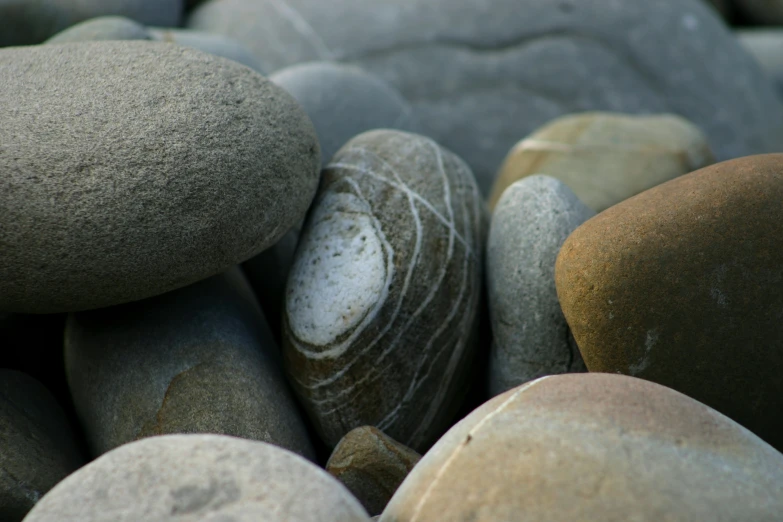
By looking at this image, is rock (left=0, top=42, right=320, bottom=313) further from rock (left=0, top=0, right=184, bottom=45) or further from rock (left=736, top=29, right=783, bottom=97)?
rock (left=736, top=29, right=783, bottom=97)

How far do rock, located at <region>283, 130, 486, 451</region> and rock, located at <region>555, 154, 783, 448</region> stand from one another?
332 millimetres

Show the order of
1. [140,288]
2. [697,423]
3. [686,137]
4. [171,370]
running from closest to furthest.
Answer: [697,423], [140,288], [171,370], [686,137]

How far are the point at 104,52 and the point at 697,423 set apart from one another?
5.10ft

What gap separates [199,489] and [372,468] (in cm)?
56

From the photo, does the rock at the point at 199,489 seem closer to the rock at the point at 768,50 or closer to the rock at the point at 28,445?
the rock at the point at 28,445

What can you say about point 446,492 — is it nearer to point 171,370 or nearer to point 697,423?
point 697,423

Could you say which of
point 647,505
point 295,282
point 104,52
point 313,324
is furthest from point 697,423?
point 104,52

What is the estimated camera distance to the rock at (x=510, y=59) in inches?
128

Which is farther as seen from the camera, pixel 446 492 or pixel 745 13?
pixel 745 13

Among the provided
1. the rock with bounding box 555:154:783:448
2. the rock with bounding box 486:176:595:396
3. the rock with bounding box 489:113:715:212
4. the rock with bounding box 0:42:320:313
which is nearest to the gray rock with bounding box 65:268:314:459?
the rock with bounding box 0:42:320:313

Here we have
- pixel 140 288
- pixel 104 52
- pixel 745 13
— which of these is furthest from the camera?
pixel 745 13

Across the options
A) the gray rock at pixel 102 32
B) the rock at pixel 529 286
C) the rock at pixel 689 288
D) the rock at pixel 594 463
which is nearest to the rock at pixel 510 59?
the gray rock at pixel 102 32

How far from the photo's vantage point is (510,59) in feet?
10.8

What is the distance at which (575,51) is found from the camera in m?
3.31
